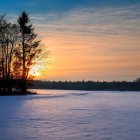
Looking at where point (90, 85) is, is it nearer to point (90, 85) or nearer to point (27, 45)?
point (90, 85)

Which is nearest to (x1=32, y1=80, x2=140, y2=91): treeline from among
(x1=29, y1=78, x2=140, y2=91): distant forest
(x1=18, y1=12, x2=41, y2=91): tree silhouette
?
(x1=29, y1=78, x2=140, y2=91): distant forest

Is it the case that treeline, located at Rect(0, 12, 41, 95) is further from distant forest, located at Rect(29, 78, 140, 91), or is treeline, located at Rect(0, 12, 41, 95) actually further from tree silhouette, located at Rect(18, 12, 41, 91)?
distant forest, located at Rect(29, 78, 140, 91)

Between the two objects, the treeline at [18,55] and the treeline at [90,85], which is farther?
the treeline at [90,85]

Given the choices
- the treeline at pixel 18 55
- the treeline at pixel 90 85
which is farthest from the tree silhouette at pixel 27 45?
the treeline at pixel 90 85

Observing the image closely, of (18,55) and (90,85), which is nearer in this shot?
(18,55)

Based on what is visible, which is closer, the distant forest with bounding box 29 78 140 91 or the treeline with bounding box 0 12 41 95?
the treeline with bounding box 0 12 41 95

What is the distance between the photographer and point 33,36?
5053 centimetres

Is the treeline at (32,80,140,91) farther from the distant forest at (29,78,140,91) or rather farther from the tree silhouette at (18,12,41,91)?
the tree silhouette at (18,12,41,91)

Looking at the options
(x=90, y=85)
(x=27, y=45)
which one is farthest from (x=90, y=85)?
(x=27, y=45)

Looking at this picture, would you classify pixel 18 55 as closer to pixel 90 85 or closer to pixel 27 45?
pixel 27 45

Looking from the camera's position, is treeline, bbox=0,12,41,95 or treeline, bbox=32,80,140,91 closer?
treeline, bbox=0,12,41,95

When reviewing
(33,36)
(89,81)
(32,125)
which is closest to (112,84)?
(89,81)

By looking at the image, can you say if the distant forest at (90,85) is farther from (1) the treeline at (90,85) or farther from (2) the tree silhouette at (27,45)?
(2) the tree silhouette at (27,45)

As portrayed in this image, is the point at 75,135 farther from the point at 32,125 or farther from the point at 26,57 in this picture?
the point at 26,57
